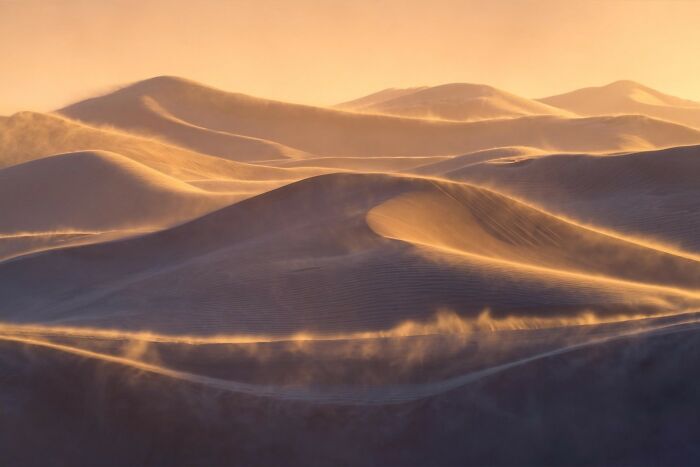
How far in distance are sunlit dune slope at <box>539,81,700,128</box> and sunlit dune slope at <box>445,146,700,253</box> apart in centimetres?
5003

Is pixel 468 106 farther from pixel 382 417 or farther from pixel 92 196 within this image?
pixel 382 417

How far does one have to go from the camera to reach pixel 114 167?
19500 mm

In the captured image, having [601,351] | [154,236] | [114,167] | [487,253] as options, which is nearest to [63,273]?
[154,236]

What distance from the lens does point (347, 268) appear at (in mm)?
8078

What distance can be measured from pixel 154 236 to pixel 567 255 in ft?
17.7

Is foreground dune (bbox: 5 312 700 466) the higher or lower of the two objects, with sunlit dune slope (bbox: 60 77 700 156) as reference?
lower

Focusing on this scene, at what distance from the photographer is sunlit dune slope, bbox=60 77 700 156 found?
34344mm

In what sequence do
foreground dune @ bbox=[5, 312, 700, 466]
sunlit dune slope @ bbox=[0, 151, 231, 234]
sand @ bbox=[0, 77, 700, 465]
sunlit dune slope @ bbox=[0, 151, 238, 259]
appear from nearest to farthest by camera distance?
1. foreground dune @ bbox=[5, 312, 700, 466]
2. sand @ bbox=[0, 77, 700, 465]
3. sunlit dune slope @ bbox=[0, 151, 238, 259]
4. sunlit dune slope @ bbox=[0, 151, 231, 234]

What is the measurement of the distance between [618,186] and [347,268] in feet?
27.6

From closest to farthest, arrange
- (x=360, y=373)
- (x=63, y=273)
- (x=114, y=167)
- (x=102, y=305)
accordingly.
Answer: (x=360, y=373)
(x=102, y=305)
(x=63, y=273)
(x=114, y=167)

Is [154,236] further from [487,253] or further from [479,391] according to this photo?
[479,391]

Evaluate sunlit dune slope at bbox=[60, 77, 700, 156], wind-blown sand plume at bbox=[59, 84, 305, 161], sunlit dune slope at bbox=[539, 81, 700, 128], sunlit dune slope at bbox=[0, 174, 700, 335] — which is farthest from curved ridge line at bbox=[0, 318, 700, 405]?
sunlit dune slope at bbox=[539, 81, 700, 128]

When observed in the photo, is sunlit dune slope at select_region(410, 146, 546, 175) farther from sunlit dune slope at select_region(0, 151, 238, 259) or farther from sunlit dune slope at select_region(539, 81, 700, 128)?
sunlit dune slope at select_region(539, 81, 700, 128)

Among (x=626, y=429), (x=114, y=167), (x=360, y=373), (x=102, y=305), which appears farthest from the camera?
(x=114, y=167)
